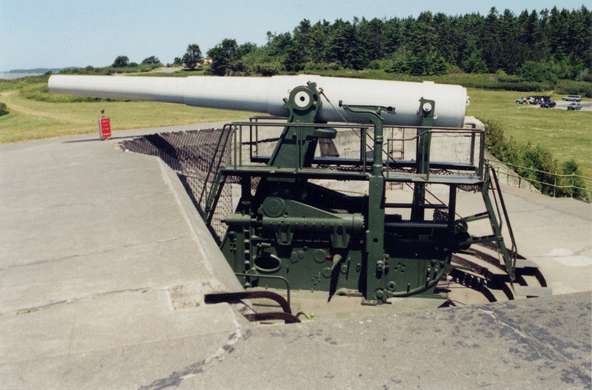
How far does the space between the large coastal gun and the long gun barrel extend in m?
0.01

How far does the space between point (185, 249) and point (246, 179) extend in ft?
5.64

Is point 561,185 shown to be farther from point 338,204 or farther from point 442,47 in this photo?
point 442,47

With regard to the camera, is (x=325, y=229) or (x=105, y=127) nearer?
(x=325, y=229)

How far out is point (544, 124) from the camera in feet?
131

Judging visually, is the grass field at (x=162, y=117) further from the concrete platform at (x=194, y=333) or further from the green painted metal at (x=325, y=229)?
the concrete platform at (x=194, y=333)

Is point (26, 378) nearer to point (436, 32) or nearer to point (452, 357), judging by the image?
point (452, 357)

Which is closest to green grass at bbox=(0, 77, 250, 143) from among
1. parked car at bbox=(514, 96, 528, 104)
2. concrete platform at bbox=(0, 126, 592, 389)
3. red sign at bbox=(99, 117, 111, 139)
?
red sign at bbox=(99, 117, 111, 139)

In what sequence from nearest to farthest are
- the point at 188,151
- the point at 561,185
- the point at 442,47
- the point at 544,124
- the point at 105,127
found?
1. the point at 188,151
2. the point at 105,127
3. the point at 561,185
4. the point at 544,124
5. the point at 442,47

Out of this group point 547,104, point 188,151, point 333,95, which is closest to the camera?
point 333,95

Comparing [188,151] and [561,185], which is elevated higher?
[188,151]

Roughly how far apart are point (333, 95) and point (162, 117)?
45.8 feet

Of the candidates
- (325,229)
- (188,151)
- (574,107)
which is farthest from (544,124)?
(325,229)

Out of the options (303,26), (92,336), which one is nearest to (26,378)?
(92,336)

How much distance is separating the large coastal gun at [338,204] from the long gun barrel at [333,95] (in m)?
0.01
